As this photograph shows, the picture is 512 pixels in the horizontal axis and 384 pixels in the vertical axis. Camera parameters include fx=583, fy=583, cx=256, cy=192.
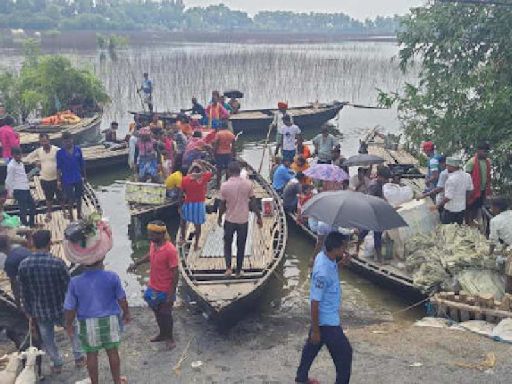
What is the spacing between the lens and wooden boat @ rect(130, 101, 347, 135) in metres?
23.0

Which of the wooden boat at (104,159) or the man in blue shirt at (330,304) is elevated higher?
the man in blue shirt at (330,304)

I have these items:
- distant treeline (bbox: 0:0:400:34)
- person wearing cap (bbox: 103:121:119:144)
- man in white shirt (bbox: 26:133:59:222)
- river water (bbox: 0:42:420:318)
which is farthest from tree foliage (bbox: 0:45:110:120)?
distant treeline (bbox: 0:0:400:34)

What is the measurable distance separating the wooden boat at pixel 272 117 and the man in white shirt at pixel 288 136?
25.2 feet

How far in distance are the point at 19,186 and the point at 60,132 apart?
865 centimetres

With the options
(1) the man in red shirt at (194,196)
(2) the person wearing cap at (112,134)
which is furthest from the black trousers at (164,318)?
(2) the person wearing cap at (112,134)

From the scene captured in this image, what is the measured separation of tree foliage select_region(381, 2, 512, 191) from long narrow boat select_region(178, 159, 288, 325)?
425 centimetres

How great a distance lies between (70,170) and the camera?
35.3ft

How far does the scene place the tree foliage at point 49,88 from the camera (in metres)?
21.7

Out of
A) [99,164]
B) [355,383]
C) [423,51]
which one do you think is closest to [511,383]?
[355,383]

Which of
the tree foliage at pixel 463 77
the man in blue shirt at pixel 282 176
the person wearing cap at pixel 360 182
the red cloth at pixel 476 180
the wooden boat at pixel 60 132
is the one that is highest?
the tree foliage at pixel 463 77

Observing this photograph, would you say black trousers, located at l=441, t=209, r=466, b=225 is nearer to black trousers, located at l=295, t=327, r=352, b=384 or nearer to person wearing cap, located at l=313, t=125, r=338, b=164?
person wearing cap, located at l=313, t=125, r=338, b=164

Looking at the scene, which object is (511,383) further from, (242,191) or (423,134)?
(423,134)

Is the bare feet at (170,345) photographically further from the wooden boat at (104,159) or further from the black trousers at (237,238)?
the wooden boat at (104,159)

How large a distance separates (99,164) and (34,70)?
25.6ft
